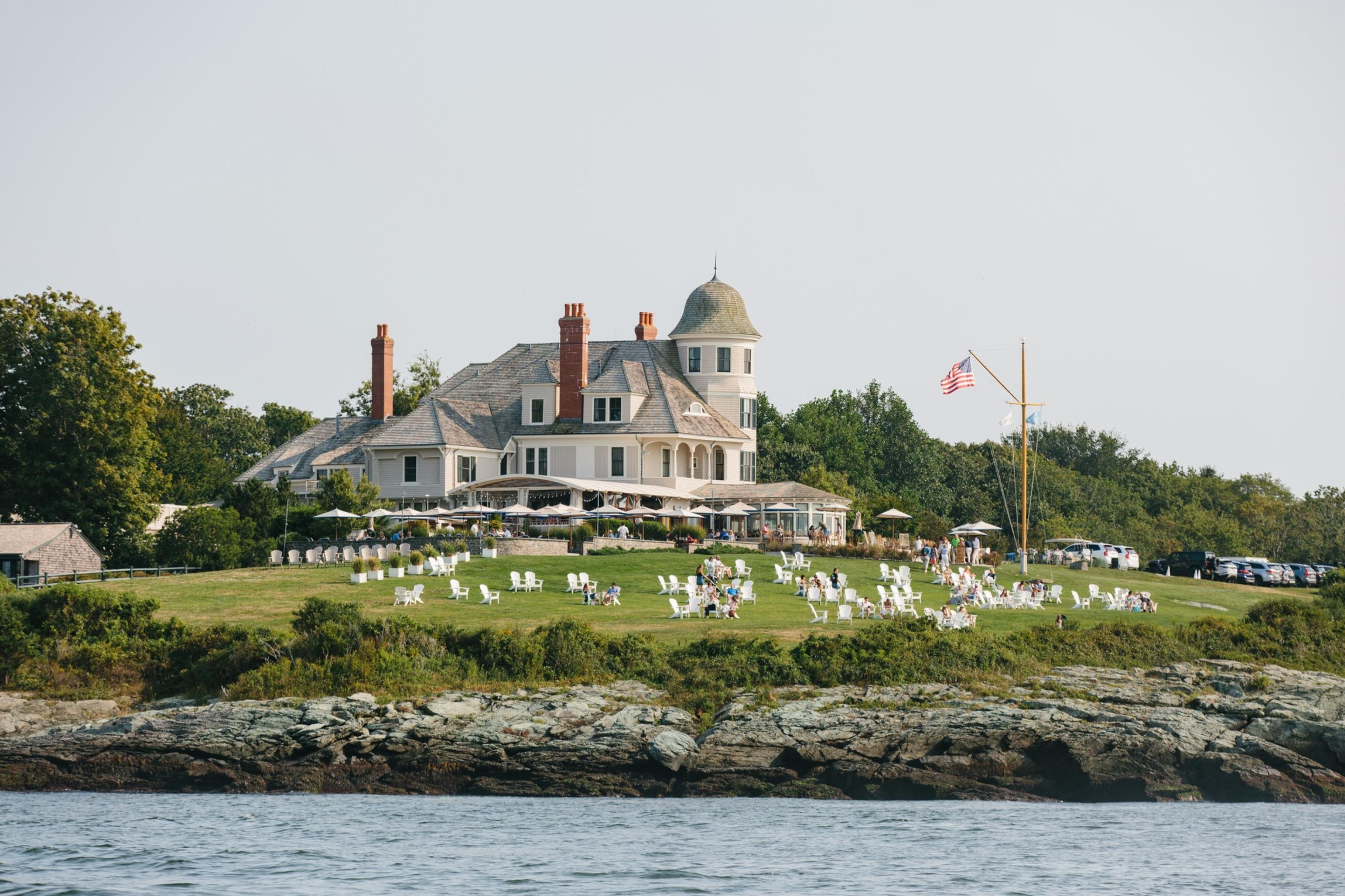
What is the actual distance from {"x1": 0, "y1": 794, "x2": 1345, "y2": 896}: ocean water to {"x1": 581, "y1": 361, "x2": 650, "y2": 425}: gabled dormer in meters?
39.6

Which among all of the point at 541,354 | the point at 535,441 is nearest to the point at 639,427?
the point at 535,441

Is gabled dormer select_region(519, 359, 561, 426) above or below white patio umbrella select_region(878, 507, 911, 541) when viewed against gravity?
above

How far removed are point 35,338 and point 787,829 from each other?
3852 centimetres

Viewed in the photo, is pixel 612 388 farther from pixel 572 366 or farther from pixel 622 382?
pixel 572 366

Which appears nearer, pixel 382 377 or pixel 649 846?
pixel 649 846

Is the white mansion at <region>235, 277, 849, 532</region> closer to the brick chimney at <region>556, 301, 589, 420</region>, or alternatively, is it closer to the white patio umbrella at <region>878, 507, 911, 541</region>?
A: the brick chimney at <region>556, 301, 589, 420</region>

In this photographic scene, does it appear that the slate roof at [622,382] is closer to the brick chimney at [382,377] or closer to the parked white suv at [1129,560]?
the brick chimney at [382,377]

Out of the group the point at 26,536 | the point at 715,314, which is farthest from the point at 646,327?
the point at 26,536

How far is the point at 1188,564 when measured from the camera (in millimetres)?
63781

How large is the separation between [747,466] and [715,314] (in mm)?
7204

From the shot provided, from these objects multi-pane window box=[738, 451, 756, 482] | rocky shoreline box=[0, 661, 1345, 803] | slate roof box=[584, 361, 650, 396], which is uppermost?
slate roof box=[584, 361, 650, 396]

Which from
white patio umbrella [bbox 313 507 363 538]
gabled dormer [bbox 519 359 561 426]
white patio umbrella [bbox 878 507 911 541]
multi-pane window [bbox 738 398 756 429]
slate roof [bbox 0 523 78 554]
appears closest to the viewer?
slate roof [bbox 0 523 78 554]

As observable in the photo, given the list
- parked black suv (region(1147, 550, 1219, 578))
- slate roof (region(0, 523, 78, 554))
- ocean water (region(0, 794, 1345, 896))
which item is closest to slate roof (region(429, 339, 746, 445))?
parked black suv (region(1147, 550, 1219, 578))

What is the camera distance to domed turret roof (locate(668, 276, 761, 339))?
240 ft
